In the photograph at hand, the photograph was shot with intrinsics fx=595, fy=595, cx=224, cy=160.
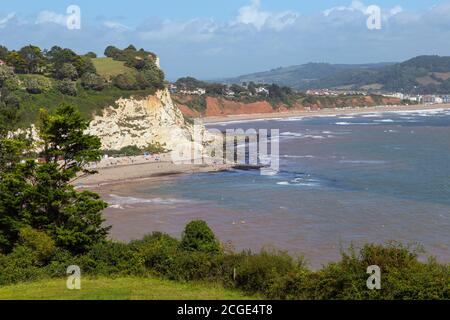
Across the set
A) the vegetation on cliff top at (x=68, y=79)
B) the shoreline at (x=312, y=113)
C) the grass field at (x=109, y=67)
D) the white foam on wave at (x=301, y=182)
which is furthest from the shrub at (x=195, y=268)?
the shoreline at (x=312, y=113)

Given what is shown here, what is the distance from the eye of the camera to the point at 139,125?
214 ft

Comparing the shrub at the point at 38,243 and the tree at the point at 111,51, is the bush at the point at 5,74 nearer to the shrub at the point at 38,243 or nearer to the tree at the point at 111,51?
the tree at the point at 111,51

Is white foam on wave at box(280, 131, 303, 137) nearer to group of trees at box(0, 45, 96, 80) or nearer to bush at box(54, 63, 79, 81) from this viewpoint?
Result: group of trees at box(0, 45, 96, 80)

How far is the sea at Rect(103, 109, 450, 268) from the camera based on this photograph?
1094 inches

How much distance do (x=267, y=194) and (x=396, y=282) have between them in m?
29.2

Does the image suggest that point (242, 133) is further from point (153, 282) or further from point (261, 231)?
point (153, 282)

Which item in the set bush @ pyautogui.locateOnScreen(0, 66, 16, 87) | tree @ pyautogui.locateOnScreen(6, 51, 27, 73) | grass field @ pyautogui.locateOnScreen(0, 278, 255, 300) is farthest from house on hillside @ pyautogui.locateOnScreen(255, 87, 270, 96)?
grass field @ pyautogui.locateOnScreen(0, 278, 255, 300)

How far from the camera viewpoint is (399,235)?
92.6 ft

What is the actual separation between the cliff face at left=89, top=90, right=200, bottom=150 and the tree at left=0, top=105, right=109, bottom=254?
41916 millimetres

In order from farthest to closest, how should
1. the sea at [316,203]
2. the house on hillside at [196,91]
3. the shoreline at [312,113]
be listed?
1. the house on hillside at [196,91]
2. the shoreline at [312,113]
3. the sea at [316,203]

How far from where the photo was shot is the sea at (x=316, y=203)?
2780 cm

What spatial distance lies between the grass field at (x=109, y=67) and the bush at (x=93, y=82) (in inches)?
141

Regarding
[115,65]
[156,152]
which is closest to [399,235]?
[156,152]

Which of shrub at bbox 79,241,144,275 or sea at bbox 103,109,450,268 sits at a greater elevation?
shrub at bbox 79,241,144,275
